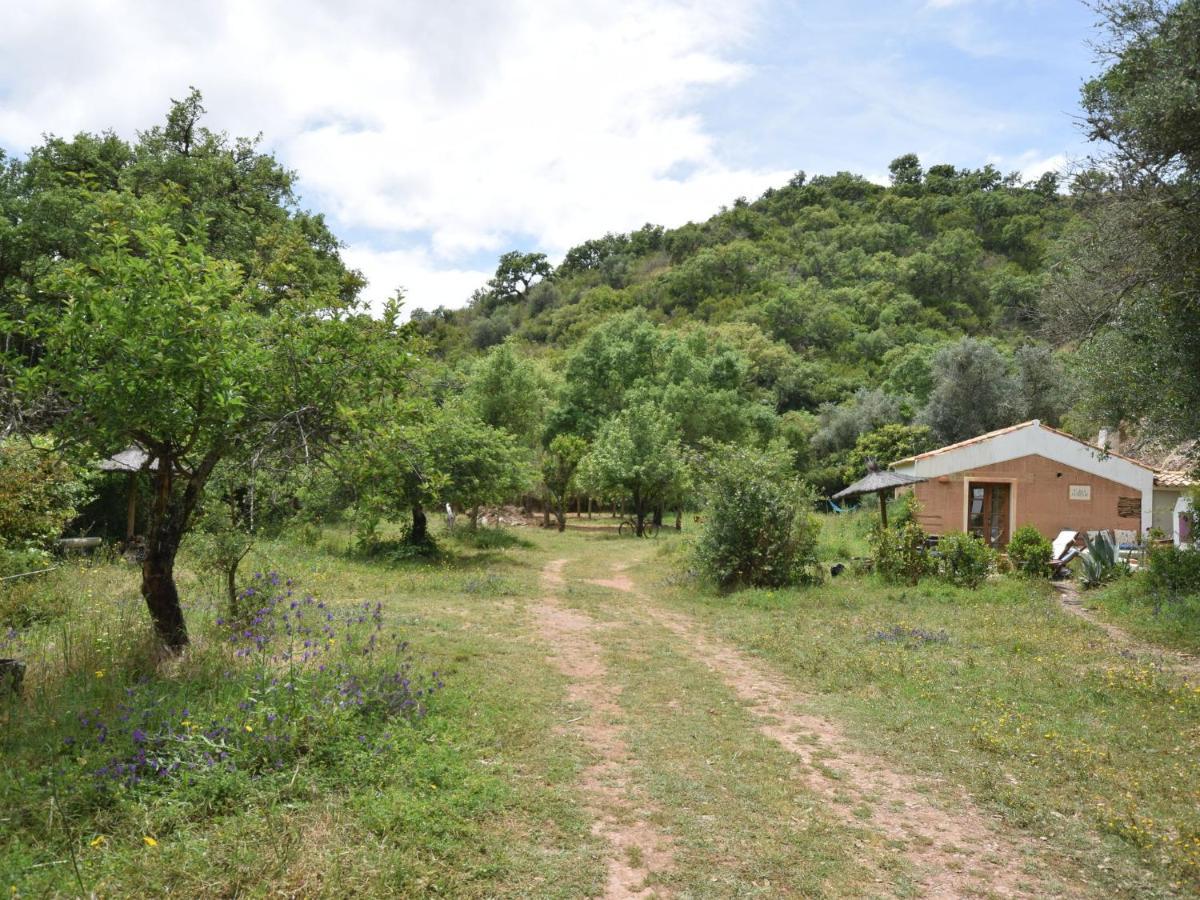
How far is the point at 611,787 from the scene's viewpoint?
4.85m

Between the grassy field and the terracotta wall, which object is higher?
the terracotta wall

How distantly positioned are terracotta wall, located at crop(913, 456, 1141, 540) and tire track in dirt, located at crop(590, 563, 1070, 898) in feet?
44.3

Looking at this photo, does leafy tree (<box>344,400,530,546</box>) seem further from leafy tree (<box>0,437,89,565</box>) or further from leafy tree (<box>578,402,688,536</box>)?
leafy tree (<box>578,402,688,536</box>)

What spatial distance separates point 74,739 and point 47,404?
7.87 ft

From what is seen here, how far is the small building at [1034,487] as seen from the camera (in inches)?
713

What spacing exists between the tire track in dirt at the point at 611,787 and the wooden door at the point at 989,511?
1359cm

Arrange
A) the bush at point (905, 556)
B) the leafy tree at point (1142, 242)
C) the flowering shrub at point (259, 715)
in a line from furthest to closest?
the bush at point (905, 556), the leafy tree at point (1142, 242), the flowering shrub at point (259, 715)

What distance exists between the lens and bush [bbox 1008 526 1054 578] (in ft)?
47.6

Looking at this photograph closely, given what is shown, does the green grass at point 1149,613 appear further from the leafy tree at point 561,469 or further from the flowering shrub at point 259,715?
the leafy tree at point 561,469

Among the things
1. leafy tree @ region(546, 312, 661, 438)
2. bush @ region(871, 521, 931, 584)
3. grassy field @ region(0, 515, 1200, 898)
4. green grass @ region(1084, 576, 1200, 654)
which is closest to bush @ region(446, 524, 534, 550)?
bush @ region(871, 521, 931, 584)

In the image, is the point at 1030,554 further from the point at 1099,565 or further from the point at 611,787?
the point at 611,787

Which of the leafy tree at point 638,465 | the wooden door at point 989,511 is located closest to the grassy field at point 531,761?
the wooden door at point 989,511

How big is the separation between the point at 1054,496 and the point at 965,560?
6876 mm

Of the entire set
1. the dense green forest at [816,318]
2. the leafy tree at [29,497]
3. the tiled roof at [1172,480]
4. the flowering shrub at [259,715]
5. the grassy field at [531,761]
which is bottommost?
the grassy field at [531,761]
